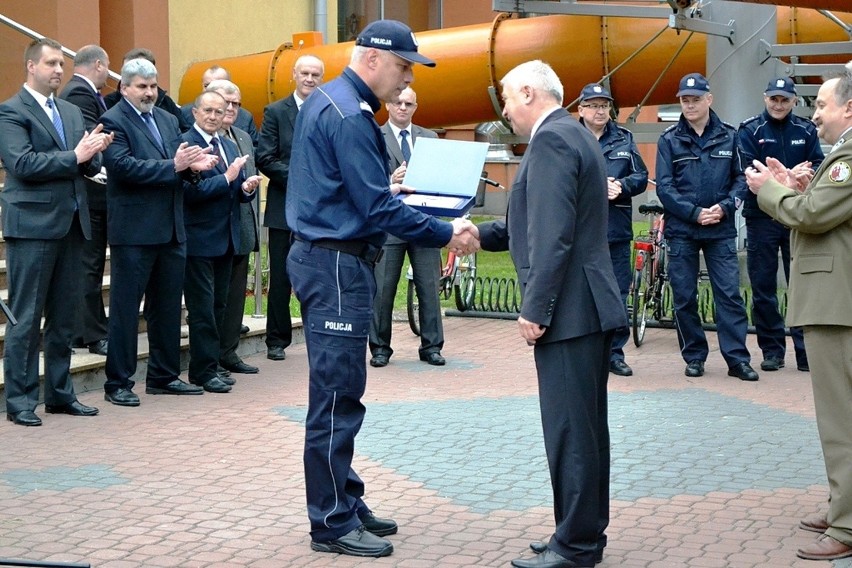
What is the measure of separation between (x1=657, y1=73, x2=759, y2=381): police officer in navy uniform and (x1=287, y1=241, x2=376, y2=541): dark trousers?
16.4ft

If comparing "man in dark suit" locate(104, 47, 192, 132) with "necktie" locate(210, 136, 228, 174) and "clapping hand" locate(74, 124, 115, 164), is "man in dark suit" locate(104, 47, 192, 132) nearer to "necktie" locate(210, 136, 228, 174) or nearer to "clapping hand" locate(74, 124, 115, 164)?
"necktie" locate(210, 136, 228, 174)

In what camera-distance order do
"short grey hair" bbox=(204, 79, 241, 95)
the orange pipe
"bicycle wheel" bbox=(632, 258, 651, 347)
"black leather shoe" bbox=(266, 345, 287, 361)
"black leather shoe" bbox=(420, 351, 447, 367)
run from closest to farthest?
"short grey hair" bbox=(204, 79, 241, 95), "black leather shoe" bbox=(420, 351, 447, 367), "black leather shoe" bbox=(266, 345, 287, 361), "bicycle wheel" bbox=(632, 258, 651, 347), the orange pipe

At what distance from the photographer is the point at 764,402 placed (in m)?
9.17

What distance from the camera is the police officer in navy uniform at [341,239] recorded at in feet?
18.4

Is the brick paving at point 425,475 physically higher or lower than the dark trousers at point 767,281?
lower

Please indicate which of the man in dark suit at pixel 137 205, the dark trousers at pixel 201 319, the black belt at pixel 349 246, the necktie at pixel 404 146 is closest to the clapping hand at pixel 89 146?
the man in dark suit at pixel 137 205

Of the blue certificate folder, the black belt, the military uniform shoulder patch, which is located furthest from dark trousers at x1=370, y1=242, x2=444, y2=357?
the military uniform shoulder patch

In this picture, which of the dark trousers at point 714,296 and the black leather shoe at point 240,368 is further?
the black leather shoe at point 240,368

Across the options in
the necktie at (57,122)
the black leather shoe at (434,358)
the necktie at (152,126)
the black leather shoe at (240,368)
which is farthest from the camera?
the black leather shoe at (434,358)

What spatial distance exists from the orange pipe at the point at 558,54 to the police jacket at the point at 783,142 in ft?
10.8

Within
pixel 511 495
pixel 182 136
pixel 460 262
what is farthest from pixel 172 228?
pixel 460 262

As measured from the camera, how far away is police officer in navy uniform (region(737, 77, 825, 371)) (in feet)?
33.6

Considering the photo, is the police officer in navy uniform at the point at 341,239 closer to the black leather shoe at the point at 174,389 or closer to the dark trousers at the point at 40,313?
the dark trousers at the point at 40,313

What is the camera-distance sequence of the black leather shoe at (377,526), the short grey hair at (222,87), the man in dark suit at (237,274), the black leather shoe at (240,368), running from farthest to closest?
the black leather shoe at (240,368) < the man in dark suit at (237,274) < the short grey hair at (222,87) < the black leather shoe at (377,526)
